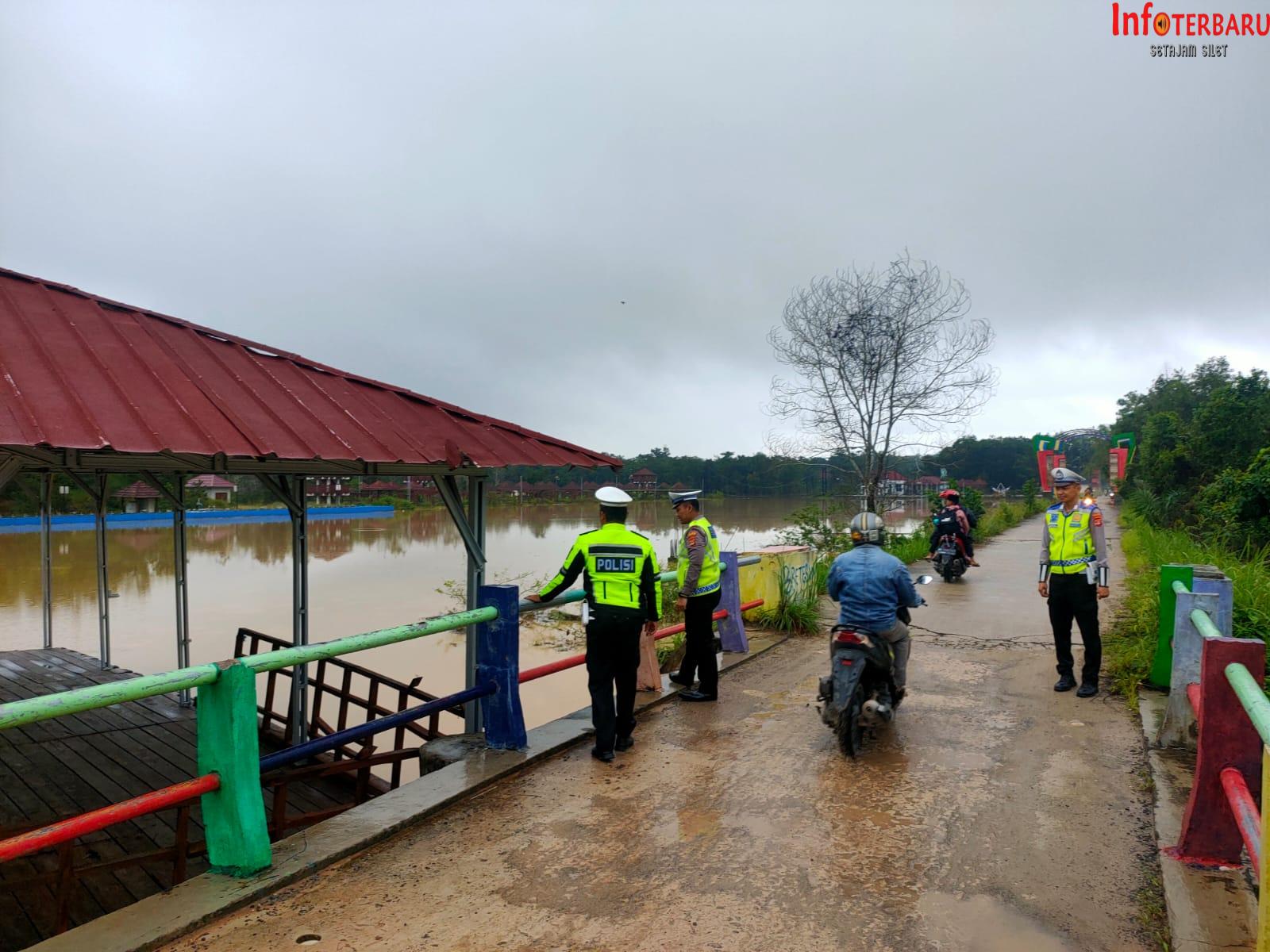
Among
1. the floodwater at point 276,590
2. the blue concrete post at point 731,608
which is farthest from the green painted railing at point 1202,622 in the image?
the floodwater at point 276,590

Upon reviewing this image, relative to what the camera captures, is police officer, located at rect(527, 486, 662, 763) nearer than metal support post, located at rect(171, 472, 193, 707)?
Yes

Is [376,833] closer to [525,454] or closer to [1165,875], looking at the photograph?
[525,454]

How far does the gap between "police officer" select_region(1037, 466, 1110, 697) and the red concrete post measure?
7.98ft

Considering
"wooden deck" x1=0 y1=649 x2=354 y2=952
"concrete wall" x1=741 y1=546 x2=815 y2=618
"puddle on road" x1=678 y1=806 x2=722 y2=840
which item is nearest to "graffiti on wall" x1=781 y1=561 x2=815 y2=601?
"concrete wall" x1=741 y1=546 x2=815 y2=618

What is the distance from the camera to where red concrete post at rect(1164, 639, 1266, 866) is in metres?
3.08

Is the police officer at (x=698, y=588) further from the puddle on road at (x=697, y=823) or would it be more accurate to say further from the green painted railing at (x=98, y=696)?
the green painted railing at (x=98, y=696)

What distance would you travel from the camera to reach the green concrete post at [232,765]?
3.12m

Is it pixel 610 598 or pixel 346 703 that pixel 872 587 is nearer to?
pixel 610 598

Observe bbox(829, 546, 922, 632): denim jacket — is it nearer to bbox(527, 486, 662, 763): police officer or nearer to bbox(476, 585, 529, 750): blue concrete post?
bbox(527, 486, 662, 763): police officer

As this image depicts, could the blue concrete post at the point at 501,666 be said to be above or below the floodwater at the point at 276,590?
above

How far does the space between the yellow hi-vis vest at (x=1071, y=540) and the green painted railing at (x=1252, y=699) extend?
109 inches

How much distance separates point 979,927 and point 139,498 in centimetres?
5220

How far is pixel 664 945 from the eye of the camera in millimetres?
2744

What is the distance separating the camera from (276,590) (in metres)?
20.4
